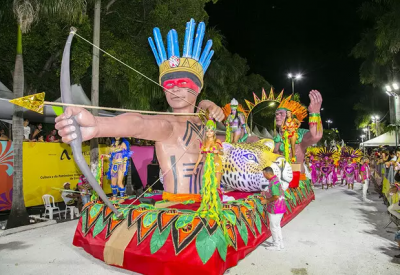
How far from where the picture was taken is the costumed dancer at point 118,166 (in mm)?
5582

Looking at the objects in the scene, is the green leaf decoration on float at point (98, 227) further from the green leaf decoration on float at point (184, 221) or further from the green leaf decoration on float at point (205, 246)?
the green leaf decoration on float at point (205, 246)

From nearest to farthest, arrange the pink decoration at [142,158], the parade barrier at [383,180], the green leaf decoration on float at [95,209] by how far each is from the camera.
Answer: the green leaf decoration on float at [95,209] < the parade barrier at [383,180] < the pink decoration at [142,158]

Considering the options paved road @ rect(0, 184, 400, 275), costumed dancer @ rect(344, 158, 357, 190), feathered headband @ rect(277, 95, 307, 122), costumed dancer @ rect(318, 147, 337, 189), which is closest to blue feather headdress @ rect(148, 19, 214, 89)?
paved road @ rect(0, 184, 400, 275)

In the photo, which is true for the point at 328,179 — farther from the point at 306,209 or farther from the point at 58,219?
the point at 58,219

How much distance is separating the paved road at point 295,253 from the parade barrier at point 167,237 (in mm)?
214

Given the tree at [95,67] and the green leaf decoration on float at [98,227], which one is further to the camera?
the tree at [95,67]

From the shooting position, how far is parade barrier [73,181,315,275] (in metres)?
A: 3.35

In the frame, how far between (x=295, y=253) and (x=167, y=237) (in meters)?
2.09

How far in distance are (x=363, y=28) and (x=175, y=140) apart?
23.6 m

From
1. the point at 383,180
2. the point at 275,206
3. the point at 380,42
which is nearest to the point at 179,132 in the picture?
the point at 275,206

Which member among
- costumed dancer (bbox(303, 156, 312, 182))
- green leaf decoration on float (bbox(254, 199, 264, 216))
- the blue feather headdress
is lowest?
green leaf decoration on float (bbox(254, 199, 264, 216))

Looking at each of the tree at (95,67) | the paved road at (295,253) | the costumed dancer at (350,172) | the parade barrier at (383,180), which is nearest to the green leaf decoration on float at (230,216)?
the paved road at (295,253)

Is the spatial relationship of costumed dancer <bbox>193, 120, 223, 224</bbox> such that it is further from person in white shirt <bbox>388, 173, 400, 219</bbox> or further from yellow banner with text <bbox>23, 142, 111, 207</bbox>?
yellow banner with text <bbox>23, 142, 111, 207</bbox>

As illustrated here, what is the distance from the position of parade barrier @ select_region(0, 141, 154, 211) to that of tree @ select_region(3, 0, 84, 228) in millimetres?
697
